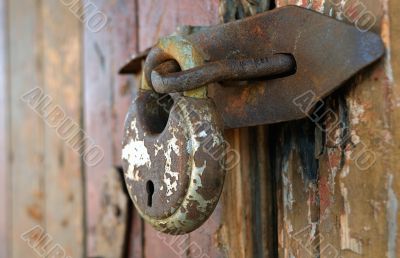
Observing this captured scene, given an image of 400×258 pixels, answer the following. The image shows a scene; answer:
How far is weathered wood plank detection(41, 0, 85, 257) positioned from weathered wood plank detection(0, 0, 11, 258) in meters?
0.21

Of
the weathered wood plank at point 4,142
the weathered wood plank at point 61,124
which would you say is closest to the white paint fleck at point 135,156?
the weathered wood plank at point 61,124

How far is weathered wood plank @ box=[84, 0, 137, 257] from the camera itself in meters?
0.85

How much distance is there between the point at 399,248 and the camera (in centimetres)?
40

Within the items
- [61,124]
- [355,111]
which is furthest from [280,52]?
[61,124]

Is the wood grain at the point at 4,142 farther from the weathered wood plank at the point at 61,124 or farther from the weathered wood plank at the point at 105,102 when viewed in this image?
the weathered wood plank at the point at 105,102

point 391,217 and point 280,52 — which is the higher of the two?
point 280,52

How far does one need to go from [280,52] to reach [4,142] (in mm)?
1059

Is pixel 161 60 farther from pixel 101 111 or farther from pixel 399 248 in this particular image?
pixel 101 111

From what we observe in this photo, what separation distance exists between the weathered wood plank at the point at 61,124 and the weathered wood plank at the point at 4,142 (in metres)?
0.21

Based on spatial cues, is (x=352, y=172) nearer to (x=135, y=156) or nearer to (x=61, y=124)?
(x=135, y=156)

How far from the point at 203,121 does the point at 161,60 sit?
3.3 inches

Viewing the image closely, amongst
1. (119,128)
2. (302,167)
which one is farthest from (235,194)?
(119,128)

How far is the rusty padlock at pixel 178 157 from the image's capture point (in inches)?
17.4

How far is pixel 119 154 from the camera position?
34.4 inches
